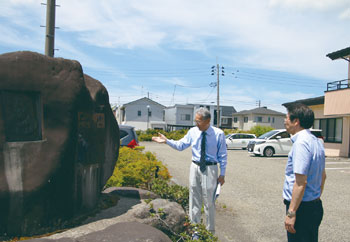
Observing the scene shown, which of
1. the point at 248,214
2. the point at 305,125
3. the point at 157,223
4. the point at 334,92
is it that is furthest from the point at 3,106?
the point at 334,92

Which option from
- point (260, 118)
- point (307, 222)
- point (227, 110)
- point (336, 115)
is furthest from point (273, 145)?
point (227, 110)

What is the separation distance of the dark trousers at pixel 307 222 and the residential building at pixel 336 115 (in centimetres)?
1666

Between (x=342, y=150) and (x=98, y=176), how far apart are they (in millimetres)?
18525

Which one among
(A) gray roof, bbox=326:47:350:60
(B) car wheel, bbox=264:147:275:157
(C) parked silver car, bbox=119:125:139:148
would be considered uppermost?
(A) gray roof, bbox=326:47:350:60

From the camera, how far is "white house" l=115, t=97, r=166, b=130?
50969mm

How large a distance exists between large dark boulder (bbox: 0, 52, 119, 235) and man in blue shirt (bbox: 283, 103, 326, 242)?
8.54ft

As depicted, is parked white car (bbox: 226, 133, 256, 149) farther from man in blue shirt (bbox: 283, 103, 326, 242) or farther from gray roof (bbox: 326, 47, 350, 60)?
man in blue shirt (bbox: 283, 103, 326, 242)

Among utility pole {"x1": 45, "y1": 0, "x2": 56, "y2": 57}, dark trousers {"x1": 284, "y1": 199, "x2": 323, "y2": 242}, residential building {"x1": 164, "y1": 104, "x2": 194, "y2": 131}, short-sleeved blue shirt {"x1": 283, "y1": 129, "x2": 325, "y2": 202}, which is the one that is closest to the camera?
short-sleeved blue shirt {"x1": 283, "y1": 129, "x2": 325, "y2": 202}

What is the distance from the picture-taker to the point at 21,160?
142 inches

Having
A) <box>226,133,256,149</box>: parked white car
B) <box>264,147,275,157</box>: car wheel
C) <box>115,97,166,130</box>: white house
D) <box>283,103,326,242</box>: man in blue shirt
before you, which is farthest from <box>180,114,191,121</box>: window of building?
<box>283,103,326,242</box>: man in blue shirt

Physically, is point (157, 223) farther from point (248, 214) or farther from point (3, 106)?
point (248, 214)

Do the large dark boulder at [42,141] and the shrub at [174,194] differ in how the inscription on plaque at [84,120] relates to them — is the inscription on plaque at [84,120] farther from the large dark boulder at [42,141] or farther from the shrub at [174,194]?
the shrub at [174,194]

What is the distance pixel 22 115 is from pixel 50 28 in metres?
5.12

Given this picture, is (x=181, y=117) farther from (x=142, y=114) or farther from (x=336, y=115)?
(x=336, y=115)
